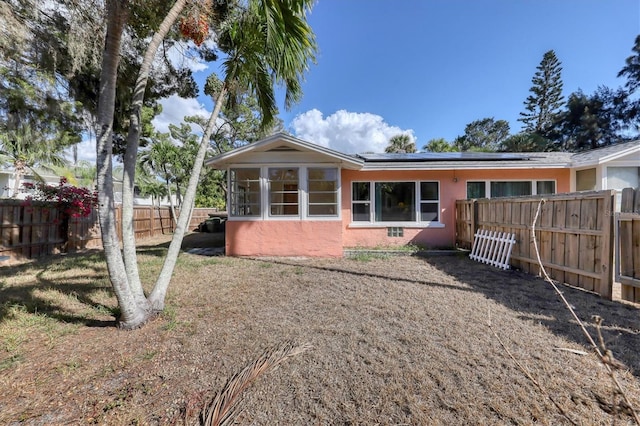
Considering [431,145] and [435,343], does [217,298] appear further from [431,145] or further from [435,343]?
[431,145]

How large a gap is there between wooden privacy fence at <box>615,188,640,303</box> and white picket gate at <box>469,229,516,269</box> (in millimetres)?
2265

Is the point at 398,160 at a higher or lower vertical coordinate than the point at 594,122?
lower

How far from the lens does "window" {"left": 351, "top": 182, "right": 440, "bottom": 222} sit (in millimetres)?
9562

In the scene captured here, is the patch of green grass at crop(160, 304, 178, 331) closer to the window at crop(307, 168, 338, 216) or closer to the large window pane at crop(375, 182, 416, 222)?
the window at crop(307, 168, 338, 216)

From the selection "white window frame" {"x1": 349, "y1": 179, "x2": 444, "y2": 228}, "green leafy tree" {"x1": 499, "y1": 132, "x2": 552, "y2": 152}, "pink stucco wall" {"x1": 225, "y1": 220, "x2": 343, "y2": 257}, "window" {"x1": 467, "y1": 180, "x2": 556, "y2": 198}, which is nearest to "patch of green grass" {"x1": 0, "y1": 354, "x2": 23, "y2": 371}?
"pink stucco wall" {"x1": 225, "y1": 220, "x2": 343, "y2": 257}

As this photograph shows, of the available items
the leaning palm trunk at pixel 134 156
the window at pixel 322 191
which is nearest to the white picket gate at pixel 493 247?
the window at pixel 322 191

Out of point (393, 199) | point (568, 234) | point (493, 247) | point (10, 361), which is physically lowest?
point (10, 361)

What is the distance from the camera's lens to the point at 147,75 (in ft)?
12.5

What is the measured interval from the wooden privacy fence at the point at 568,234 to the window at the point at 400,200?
7.37ft

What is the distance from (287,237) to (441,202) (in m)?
5.21

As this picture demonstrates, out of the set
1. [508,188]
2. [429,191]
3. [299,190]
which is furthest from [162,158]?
[508,188]

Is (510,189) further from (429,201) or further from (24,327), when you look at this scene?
(24,327)

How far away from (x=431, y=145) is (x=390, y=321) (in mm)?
24465

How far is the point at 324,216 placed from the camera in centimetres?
849
